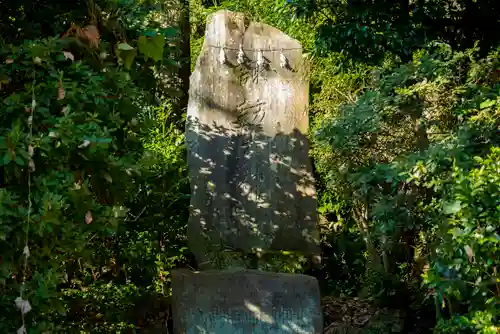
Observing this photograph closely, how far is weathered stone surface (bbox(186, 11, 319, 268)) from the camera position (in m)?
6.58

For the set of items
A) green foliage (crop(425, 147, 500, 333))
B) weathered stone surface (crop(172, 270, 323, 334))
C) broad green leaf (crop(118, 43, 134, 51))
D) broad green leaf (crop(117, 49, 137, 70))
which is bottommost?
weathered stone surface (crop(172, 270, 323, 334))

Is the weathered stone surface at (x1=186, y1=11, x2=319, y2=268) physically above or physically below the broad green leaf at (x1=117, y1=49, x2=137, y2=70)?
below

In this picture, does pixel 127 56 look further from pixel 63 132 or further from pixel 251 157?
pixel 251 157

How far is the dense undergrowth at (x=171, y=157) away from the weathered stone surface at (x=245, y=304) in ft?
1.45

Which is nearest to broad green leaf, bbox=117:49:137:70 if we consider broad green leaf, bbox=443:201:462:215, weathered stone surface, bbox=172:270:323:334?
broad green leaf, bbox=443:201:462:215

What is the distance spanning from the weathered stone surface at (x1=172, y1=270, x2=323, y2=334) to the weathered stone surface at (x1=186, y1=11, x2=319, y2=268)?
54 centimetres

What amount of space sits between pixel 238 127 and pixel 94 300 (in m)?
2.18

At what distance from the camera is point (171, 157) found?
7051 millimetres

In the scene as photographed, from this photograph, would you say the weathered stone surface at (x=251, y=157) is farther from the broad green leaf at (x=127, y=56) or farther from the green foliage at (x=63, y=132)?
the broad green leaf at (x=127, y=56)

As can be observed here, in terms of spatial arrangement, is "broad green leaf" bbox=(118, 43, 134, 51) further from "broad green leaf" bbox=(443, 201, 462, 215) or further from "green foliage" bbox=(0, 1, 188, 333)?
"broad green leaf" bbox=(443, 201, 462, 215)

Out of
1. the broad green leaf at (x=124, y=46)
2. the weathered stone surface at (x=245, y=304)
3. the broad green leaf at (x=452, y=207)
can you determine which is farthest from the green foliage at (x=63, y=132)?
the weathered stone surface at (x=245, y=304)

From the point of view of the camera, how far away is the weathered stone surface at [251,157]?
658 centimetres

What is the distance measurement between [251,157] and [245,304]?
1439 millimetres

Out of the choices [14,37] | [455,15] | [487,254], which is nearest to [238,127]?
[455,15]
